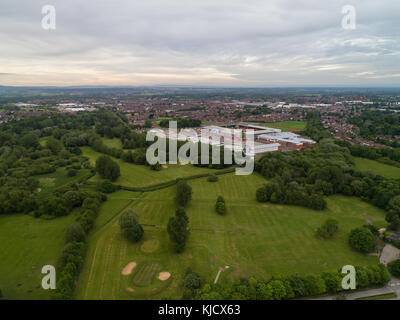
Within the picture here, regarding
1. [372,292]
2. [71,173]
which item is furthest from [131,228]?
[71,173]

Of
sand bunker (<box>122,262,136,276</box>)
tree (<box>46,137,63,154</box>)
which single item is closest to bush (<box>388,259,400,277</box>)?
sand bunker (<box>122,262,136,276</box>)

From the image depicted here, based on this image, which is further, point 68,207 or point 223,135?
point 223,135

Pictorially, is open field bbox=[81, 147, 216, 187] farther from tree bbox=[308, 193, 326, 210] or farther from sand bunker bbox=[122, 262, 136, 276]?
tree bbox=[308, 193, 326, 210]

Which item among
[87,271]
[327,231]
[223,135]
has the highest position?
[223,135]

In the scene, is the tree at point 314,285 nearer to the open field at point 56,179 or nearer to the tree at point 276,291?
the tree at point 276,291

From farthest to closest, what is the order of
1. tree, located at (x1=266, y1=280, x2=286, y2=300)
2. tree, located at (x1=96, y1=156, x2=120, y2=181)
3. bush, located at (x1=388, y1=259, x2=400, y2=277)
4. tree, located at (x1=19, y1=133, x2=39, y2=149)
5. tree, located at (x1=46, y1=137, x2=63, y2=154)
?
tree, located at (x1=19, y1=133, x2=39, y2=149) → tree, located at (x1=46, y1=137, x2=63, y2=154) → tree, located at (x1=96, y1=156, x2=120, y2=181) → bush, located at (x1=388, y1=259, x2=400, y2=277) → tree, located at (x1=266, y1=280, x2=286, y2=300)

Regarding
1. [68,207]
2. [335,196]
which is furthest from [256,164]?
[68,207]

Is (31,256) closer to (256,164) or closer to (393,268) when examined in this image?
(393,268)
